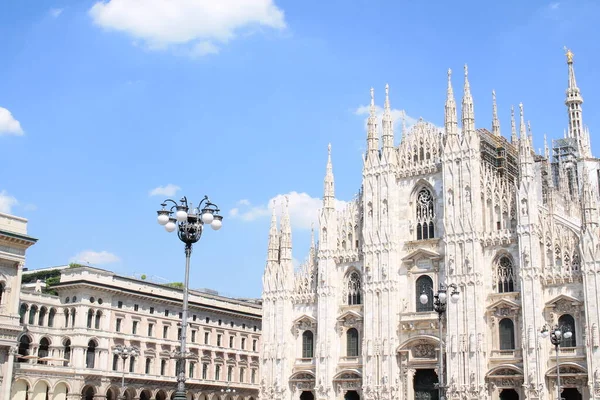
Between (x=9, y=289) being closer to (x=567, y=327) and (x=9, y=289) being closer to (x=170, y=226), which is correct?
(x=170, y=226)

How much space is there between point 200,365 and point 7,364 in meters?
24.7

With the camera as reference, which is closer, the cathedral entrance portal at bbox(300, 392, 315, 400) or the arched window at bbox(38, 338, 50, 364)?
the cathedral entrance portal at bbox(300, 392, 315, 400)

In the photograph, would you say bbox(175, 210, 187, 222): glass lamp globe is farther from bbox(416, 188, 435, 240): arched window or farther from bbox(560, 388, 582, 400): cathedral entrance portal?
bbox(416, 188, 435, 240): arched window

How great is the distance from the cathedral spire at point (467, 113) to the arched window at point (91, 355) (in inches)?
1332

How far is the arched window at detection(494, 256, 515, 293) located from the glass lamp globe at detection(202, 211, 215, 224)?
32.3 metres

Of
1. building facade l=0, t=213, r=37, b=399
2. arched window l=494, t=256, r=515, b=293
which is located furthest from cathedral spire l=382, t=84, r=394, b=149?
building facade l=0, t=213, r=37, b=399

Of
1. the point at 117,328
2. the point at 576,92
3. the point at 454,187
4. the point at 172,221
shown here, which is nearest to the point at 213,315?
the point at 117,328

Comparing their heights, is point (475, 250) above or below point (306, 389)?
above

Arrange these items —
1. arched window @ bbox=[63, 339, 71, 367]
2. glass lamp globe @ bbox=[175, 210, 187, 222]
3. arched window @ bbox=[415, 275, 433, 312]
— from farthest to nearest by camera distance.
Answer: arched window @ bbox=[63, 339, 71, 367]
arched window @ bbox=[415, 275, 433, 312]
glass lamp globe @ bbox=[175, 210, 187, 222]

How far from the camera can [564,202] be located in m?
66.2

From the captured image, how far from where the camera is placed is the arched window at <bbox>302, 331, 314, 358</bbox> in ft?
191

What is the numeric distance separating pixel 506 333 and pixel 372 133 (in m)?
18.4

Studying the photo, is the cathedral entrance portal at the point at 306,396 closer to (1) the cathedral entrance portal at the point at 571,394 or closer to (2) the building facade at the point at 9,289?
(1) the cathedral entrance portal at the point at 571,394

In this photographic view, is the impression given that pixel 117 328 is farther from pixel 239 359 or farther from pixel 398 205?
pixel 398 205
